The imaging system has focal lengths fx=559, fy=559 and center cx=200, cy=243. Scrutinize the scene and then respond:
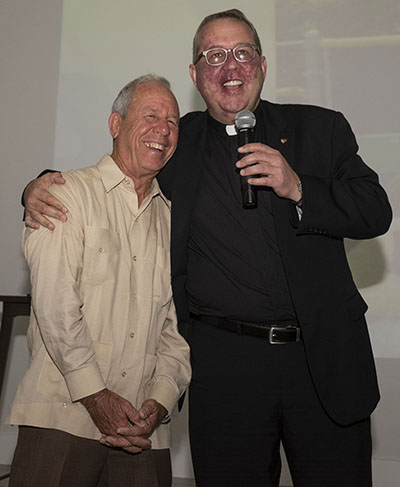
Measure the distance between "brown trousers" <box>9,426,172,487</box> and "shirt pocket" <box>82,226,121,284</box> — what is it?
467 millimetres

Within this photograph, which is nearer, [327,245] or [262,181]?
[262,181]

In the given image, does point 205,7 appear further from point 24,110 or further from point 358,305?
point 358,305

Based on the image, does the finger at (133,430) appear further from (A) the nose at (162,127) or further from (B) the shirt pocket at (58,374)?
(A) the nose at (162,127)

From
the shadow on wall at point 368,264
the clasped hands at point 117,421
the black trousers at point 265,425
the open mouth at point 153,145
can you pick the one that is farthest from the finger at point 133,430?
the shadow on wall at point 368,264

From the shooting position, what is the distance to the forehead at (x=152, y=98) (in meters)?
1.93

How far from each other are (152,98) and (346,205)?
2.47ft

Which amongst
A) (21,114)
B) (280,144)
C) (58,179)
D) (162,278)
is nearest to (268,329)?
(162,278)

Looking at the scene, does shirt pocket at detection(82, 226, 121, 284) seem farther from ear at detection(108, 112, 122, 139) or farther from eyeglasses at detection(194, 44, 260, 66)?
eyeglasses at detection(194, 44, 260, 66)

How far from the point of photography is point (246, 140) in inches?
69.5

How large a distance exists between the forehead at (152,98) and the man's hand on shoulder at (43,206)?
1.25ft

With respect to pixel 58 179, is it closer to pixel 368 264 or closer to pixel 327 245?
pixel 327 245

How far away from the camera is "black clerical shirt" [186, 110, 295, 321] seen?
1.95m

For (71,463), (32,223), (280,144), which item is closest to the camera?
(71,463)

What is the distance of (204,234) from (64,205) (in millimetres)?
541
